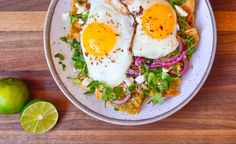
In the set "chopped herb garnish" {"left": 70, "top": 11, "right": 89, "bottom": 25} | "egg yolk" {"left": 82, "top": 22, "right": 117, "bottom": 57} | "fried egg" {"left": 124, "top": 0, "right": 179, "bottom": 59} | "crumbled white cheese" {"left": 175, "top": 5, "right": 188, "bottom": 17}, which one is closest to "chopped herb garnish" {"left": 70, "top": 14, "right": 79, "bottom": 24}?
"chopped herb garnish" {"left": 70, "top": 11, "right": 89, "bottom": 25}

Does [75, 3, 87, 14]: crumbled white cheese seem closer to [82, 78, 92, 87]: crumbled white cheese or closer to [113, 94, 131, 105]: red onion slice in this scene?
[82, 78, 92, 87]: crumbled white cheese

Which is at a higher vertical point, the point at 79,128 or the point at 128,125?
the point at 128,125

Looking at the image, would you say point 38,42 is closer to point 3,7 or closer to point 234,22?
point 3,7

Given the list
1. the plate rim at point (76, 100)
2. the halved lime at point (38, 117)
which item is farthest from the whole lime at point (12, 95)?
the plate rim at point (76, 100)

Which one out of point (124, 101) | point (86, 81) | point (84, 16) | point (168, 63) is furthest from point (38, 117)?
point (168, 63)

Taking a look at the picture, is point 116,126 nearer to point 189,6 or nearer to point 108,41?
point 108,41

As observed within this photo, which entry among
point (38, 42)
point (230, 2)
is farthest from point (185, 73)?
point (38, 42)

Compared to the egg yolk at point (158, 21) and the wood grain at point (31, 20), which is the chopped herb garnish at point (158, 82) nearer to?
the egg yolk at point (158, 21)
